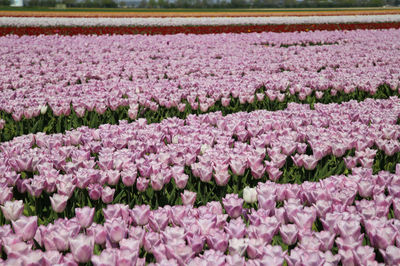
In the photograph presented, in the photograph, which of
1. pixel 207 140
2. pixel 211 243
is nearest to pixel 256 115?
pixel 207 140

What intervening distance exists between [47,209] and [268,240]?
1423 millimetres

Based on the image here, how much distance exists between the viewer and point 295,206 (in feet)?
6.26

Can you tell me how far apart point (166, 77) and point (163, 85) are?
1546 millimetres

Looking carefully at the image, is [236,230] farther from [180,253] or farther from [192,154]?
[192,154]

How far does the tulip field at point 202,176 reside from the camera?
5.46 ft

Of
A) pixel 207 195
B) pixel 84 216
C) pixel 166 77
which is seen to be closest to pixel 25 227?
pixel 84 216

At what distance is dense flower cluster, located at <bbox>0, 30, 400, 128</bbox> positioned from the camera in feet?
15.4

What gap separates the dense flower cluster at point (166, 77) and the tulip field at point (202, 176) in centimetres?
5

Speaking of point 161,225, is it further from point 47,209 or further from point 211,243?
point 47,209

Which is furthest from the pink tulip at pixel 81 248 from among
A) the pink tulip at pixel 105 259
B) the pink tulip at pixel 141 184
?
the pink tulip at pixel 141 184

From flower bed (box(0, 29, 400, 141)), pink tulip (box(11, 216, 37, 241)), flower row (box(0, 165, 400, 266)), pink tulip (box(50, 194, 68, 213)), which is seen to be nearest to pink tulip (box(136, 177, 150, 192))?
flower row (box(0, 165, 400, 266))

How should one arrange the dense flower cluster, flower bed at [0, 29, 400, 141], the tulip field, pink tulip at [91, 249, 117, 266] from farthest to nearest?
the dense flower cluster < flower bed at [0, 29, 400, 141] < the tulip field < pink tulip at [91, 249, 117, 266]

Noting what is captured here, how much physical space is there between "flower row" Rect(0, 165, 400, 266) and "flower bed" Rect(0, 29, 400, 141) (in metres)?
2.44

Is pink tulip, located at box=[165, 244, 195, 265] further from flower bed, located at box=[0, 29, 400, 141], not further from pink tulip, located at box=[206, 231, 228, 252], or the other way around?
flower bed, located at box=[0, 29, 400, 141]
